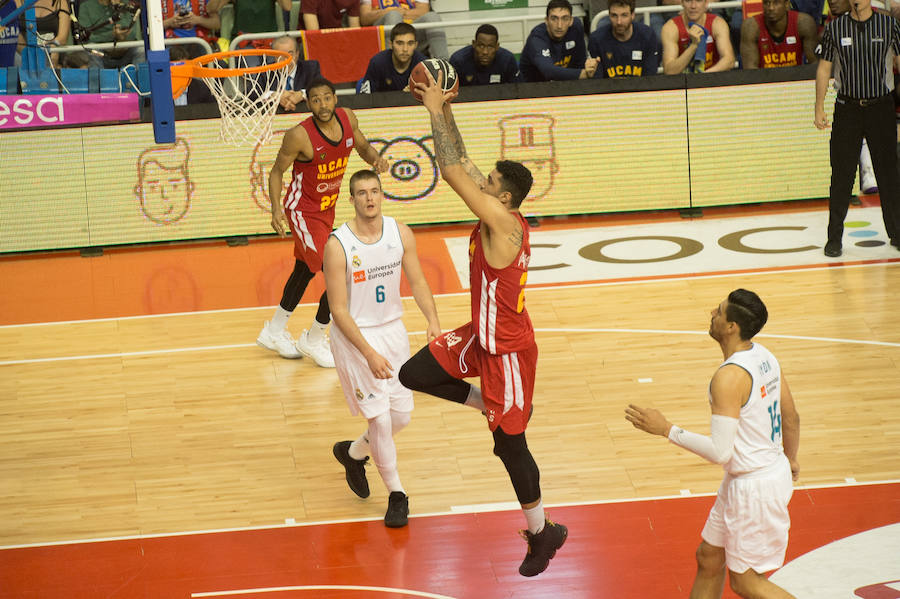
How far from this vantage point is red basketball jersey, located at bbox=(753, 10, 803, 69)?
512 inches

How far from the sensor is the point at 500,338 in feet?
19.1

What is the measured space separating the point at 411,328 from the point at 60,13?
229 inches

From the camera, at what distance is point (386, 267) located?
21.6 ft

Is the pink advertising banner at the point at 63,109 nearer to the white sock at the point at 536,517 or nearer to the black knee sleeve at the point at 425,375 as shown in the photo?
the black knee sleeve at the point at 425,375

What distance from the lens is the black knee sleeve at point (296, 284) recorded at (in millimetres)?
9172

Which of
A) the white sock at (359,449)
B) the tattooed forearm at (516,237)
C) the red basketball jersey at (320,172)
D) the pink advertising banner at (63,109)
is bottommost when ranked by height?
the white sock at (359,449)

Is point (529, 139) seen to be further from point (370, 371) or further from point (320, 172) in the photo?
point (370, 371)

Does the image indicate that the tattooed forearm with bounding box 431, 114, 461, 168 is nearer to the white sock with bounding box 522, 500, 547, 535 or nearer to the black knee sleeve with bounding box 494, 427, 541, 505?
the black knee sleeve with bounding box 494, 427, 541, 505

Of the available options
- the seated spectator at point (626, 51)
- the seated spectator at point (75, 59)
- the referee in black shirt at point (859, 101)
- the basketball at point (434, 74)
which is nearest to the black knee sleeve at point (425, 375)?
the basketball at point (434, 74)

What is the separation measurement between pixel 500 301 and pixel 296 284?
148 inches

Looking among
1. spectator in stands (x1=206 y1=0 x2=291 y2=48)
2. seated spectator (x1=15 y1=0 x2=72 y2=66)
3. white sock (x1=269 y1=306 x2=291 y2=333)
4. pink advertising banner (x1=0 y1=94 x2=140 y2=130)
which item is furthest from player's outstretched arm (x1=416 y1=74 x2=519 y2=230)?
spectator in stands (x1=206 y1=0 x2=291 y2=48)

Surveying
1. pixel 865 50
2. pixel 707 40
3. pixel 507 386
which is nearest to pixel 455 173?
pixel 507 386

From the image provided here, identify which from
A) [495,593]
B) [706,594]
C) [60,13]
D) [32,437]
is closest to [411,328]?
[32,437]

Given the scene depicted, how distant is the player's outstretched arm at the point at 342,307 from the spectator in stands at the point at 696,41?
7.44 meters
